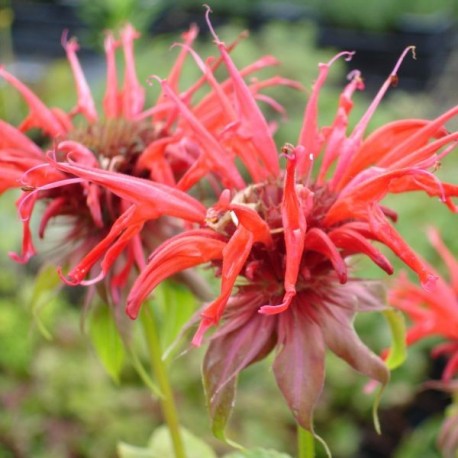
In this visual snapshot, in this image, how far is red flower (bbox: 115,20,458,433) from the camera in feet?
2.21

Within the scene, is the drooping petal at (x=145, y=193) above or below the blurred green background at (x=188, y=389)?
above

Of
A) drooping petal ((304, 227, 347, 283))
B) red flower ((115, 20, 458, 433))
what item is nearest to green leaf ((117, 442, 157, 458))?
red flower ((115, 20, 458, 433))

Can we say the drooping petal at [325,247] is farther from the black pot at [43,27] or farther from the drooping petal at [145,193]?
the black pot at [43,27]

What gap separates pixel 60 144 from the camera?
0.88m

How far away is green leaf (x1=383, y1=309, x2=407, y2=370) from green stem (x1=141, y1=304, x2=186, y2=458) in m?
0.23

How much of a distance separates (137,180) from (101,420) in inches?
54.1

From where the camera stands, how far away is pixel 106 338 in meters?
0.98

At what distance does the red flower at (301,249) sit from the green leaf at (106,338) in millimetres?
233

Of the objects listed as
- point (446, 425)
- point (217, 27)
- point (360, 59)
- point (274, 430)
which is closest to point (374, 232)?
point (446, 425)

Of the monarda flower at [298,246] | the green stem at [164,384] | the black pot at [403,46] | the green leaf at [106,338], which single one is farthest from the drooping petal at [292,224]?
the black pot at [403,46]

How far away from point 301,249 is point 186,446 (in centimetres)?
41

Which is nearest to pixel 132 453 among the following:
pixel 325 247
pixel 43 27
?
pixel 325 247

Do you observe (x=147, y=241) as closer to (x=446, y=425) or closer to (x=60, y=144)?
(x=60, y=144)

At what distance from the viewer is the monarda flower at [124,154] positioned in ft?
2.64
